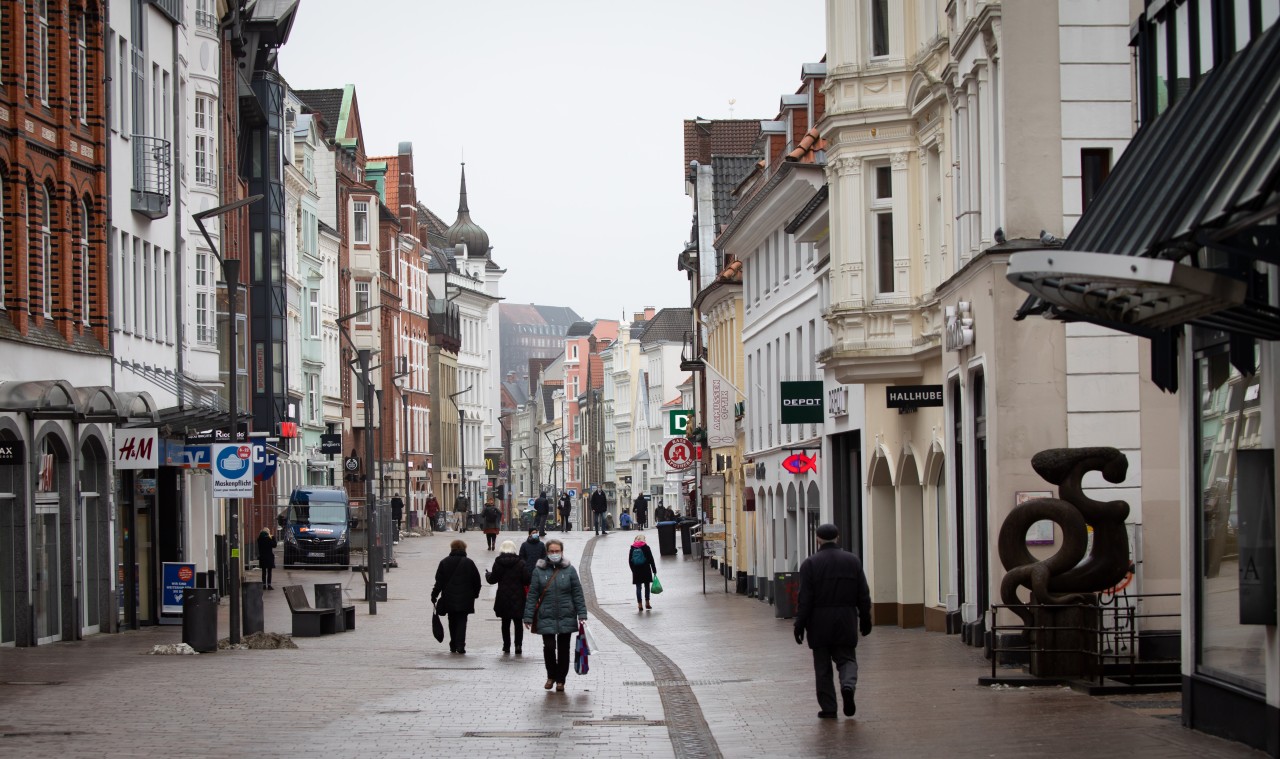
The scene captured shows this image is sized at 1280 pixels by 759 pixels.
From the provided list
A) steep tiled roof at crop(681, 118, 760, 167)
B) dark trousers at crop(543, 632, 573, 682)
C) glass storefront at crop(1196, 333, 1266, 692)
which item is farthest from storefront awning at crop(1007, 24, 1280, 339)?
steep tiled roof at crop(681, 118, 760, 167)

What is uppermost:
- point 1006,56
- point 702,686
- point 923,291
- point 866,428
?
point 1006,56

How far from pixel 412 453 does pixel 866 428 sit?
78944 mm

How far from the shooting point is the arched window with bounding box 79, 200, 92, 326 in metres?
31.9

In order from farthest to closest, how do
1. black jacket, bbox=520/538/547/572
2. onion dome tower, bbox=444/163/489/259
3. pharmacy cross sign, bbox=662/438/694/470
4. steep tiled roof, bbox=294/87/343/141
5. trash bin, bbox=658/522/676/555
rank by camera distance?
onion dome tower, bbox=444/163/489/259 < steep tiled roof, bbox=294/87/343/141 < trash bin, bbox=658/522/676/555 < pharmacy cross sign, bbox=662/438/694/470 < black jacket, bbox=520/538/547/572

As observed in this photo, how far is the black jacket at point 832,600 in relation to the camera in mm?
16922

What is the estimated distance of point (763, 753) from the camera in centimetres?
1479

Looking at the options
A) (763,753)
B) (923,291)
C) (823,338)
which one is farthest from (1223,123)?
(823,338)

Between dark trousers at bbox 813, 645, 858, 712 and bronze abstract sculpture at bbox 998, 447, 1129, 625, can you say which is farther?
bronze abstract sculpture at bbox 998, 447, 1129, 625

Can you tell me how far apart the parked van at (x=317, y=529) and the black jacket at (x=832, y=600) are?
39.5 meters

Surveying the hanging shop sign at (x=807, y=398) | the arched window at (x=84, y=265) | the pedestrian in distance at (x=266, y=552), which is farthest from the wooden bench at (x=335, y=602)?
the pedestrian in distance at (x=266, y=552)

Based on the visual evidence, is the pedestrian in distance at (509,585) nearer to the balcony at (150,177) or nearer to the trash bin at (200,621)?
the trash bin at (200,621)

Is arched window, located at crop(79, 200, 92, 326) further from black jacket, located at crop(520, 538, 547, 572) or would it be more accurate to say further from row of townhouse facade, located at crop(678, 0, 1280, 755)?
row of townhouse facade, located at crop(678, 0, 1280, 755)

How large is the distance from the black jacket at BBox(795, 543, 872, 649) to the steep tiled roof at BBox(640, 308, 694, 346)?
114 m

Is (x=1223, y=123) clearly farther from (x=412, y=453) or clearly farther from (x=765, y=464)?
(x=412, y=453)
